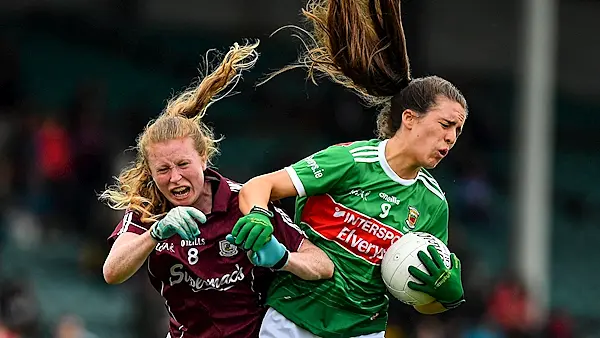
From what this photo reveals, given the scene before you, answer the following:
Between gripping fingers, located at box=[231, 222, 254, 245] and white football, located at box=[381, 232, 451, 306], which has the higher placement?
gripping fingers, located at box=[231, 222, 254, 245]

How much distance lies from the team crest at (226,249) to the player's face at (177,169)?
8.2 inches

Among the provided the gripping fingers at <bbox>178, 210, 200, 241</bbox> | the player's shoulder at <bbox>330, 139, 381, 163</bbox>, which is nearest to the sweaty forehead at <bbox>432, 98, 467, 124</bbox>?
the player's shoulder at <bbox>330, 139, 381, 163</bbox>

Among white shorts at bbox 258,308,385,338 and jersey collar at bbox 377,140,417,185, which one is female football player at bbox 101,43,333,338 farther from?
jersey collar at bbox 377,140,417,185

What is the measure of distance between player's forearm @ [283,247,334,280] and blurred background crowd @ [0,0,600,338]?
488 centimetres

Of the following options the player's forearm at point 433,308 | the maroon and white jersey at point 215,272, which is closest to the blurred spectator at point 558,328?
the player's forearm at point 433,308

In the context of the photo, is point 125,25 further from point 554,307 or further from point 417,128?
point 417,128

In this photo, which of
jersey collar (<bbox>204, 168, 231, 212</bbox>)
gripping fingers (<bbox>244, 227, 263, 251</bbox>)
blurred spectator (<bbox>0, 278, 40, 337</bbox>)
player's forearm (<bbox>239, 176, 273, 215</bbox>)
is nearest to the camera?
gripping fingers (<bbox>244, 227, 263, 251</bbox>)

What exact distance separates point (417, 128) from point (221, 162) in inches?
393

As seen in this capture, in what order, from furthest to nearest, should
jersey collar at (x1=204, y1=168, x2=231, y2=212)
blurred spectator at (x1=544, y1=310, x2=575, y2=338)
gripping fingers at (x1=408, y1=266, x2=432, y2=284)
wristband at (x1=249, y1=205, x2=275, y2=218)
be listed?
blurred spectator at (x1=544, y1=310, x2=575, y2=338) < jersey collar at (x1=204, y1=168, x2=231, y2=212) < gripping fingers at (x1=408, y1=266, x2=432, y2=284) < wristband at (x1=249, y1=205, x2=275, y2=218)

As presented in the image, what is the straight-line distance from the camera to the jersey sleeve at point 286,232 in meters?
5.02

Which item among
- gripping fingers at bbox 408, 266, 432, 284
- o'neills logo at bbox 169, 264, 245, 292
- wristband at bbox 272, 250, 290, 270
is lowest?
gripping fingers at bbox 408, 266, 432, 284

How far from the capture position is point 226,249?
504cm

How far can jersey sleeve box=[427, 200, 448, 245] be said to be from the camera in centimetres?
523

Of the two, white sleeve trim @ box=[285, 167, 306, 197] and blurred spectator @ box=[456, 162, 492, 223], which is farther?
blurred spectator @ box=[456, 162, 492, 223]
